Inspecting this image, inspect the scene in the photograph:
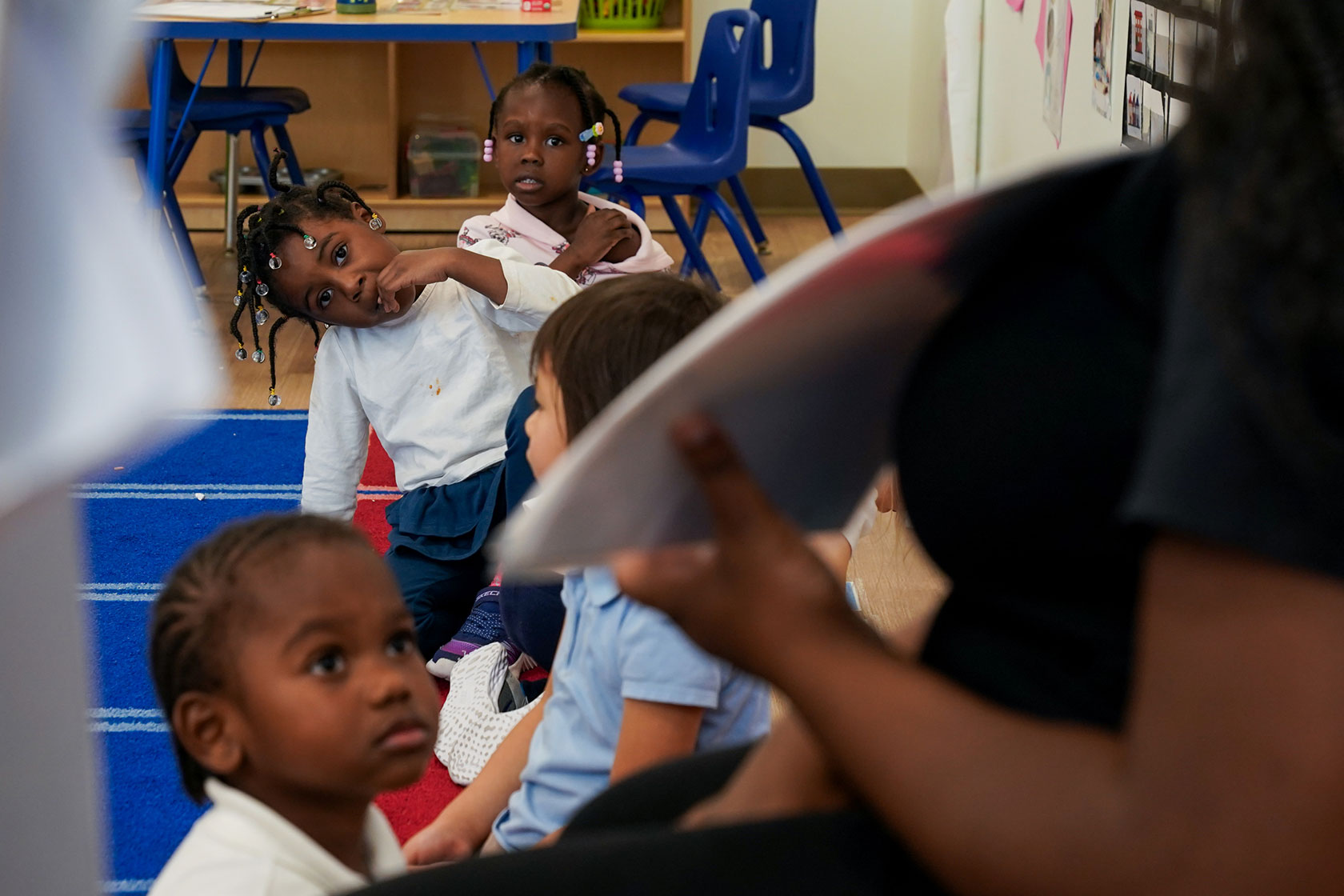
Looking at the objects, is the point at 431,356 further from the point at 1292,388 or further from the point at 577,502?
the point at 1292,388

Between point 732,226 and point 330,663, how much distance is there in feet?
9.26

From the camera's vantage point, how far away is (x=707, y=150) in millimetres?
3656

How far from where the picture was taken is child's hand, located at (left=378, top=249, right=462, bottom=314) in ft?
6.47

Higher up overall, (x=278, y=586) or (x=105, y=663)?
(x=278, y=586)

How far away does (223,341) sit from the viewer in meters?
3.66

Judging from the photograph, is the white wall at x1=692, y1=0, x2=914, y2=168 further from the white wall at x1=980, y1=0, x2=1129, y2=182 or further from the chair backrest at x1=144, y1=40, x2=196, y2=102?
the chair backrest at x1=144, y1=40, x2=196, y2=102

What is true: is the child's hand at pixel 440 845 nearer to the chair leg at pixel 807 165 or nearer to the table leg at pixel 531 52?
the table leg at pixel 531 52

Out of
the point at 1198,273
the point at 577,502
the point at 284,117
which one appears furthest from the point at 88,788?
the point at 284,117

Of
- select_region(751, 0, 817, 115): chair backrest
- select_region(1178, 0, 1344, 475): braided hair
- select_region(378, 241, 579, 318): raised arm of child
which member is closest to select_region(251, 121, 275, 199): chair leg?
select_region(751, 0, 817, 115): chair backrest

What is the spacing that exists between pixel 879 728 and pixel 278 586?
0.53 meters

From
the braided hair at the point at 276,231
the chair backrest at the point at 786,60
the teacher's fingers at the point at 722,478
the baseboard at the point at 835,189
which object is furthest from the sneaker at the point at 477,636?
the baseboard at the point at 835,189

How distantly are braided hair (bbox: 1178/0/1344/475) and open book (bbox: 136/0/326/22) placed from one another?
10.8ft

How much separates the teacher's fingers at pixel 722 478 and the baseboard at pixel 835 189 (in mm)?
4851

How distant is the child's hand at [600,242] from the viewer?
96.9 inches
